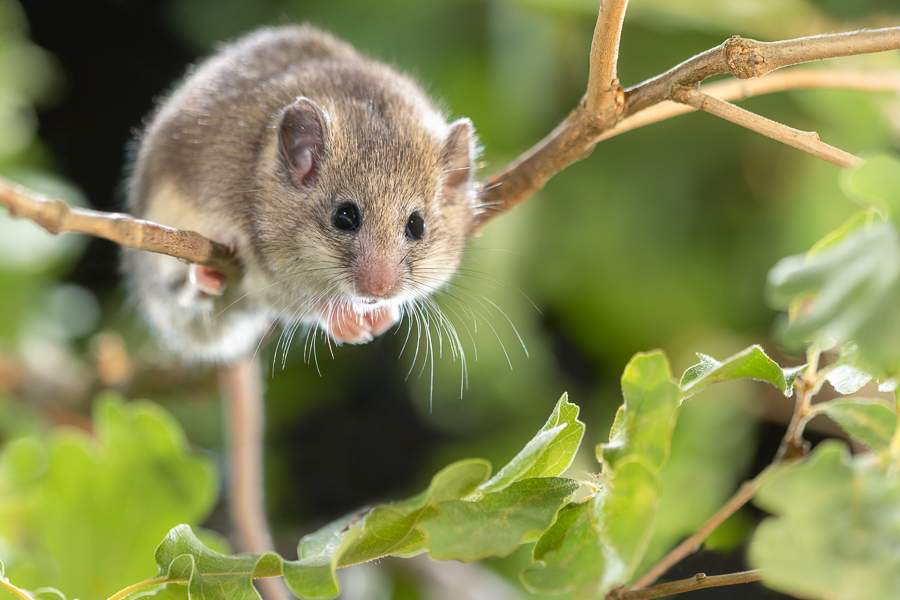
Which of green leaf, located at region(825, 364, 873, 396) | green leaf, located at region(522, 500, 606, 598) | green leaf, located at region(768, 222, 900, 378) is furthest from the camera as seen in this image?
green leaf, located at region(825, 364, 873, 396)

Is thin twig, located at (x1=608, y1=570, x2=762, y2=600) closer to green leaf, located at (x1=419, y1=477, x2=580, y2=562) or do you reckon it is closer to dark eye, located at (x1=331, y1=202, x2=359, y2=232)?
green leaf, located at (x1=419, y1=477, x2=580, y2=562)

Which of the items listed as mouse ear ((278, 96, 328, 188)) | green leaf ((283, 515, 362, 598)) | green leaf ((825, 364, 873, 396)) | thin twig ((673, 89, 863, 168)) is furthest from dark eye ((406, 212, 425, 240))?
green leaf ((825, 364, 873, 396))

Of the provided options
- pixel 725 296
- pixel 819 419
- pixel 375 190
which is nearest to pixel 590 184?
pixel 725 296

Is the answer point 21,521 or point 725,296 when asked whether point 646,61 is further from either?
point 21,521

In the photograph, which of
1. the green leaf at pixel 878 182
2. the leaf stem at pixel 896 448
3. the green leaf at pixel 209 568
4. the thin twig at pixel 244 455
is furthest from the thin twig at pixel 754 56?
the thin twig at pixel 244 455

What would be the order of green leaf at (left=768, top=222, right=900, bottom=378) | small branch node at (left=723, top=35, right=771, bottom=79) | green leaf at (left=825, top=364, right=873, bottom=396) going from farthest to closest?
small branch node at (left=723, top=35, right=771, bottom=79) < green leaf at (left=825, top=364, right=873, bottom=396) < green leaf at (left=768, top=222, right=900, bottom=378)

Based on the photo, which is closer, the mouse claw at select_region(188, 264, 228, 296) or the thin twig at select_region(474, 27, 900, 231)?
the thin twig at select_region(474, 27, 900, 231)

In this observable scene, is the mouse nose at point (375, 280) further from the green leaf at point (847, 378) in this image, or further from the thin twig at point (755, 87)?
the green leaf at point (847, 378)
